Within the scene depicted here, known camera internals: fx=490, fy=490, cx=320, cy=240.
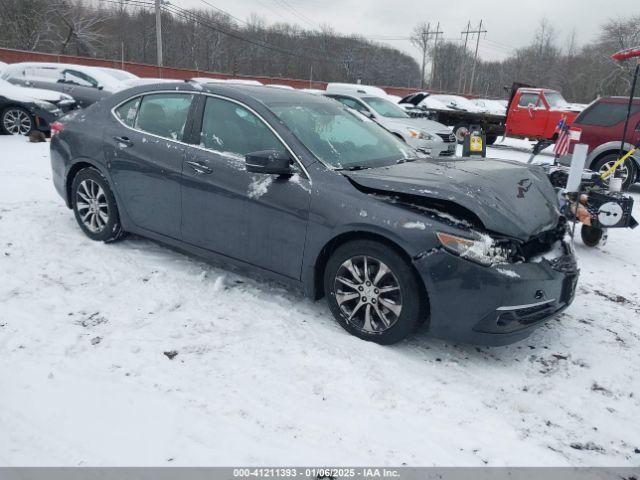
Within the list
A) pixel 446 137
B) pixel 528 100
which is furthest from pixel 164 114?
pixel 528 100

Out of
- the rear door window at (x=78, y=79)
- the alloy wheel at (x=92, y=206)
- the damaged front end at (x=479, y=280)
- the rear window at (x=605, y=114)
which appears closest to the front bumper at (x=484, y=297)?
the damaged front end at (x=479, y=280)

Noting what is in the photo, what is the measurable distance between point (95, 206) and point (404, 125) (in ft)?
26.4

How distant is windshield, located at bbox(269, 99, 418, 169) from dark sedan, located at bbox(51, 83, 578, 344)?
2 cm

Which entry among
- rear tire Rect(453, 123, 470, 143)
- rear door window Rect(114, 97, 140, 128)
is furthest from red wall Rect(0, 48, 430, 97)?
rear door window Rect(114, 97, 140, 128)

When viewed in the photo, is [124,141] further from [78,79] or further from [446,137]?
[78,79]

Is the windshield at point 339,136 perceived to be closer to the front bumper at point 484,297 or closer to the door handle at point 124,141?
the front bumper at point 484,297

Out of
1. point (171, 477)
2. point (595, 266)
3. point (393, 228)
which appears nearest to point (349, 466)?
point (171, 477)

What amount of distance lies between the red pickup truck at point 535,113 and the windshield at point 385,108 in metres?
5.10

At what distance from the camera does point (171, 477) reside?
2.22m

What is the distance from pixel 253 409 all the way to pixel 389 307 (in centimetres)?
111

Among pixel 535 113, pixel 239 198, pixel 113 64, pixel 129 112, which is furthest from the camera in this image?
pixel 113 64

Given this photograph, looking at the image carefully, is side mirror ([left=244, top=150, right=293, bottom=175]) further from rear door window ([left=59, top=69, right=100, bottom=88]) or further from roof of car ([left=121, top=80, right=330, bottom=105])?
rear door window ([left=59, top=69, right=100, bottom=88])

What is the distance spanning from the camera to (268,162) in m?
3.43

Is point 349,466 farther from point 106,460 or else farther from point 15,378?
point 15,378
